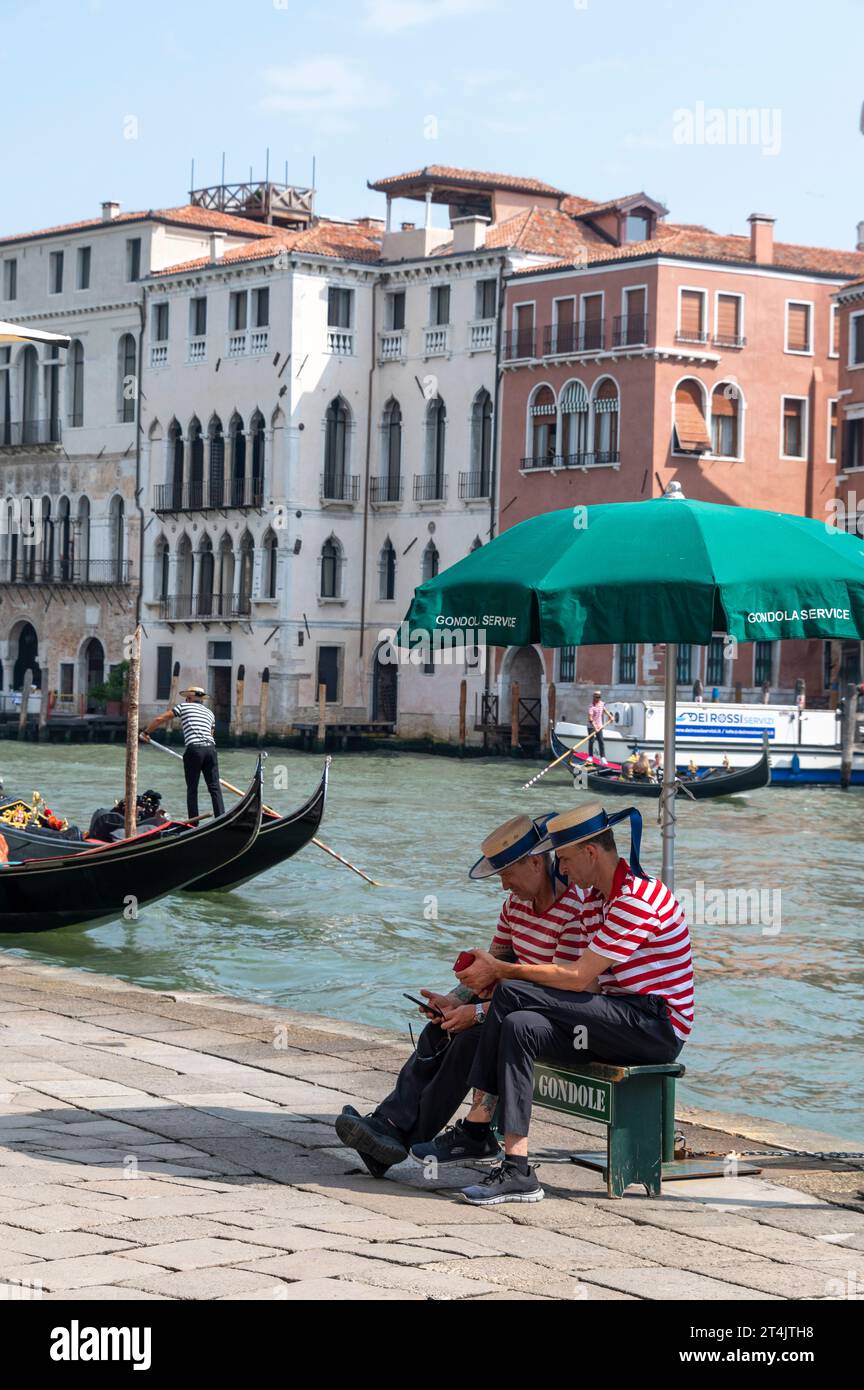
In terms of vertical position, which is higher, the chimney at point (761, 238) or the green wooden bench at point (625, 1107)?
the chimney at point (761, 238)

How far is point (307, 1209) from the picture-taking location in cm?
428

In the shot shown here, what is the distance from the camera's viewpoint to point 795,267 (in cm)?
3241

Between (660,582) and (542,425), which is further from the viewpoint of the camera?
(542,425)

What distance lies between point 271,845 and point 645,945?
986 cm

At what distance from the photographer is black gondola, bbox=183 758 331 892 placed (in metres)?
14.1

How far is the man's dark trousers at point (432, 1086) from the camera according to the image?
4.70 meters

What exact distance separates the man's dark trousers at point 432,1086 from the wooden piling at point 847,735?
2461cm

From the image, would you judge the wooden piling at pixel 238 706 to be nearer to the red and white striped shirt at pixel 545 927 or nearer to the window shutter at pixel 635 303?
the window shutter at pixel 635 303

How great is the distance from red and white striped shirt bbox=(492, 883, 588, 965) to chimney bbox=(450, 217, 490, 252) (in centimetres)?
3079

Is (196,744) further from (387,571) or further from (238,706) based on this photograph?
(387,571)

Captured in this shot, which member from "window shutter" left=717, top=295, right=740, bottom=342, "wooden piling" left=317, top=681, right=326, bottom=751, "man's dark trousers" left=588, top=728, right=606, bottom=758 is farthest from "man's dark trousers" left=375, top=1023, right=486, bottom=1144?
"wooden piling" left=317, top=681, right=326, bottom=751

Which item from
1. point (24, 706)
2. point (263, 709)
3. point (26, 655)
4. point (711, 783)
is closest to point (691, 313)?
point (711, 783)
